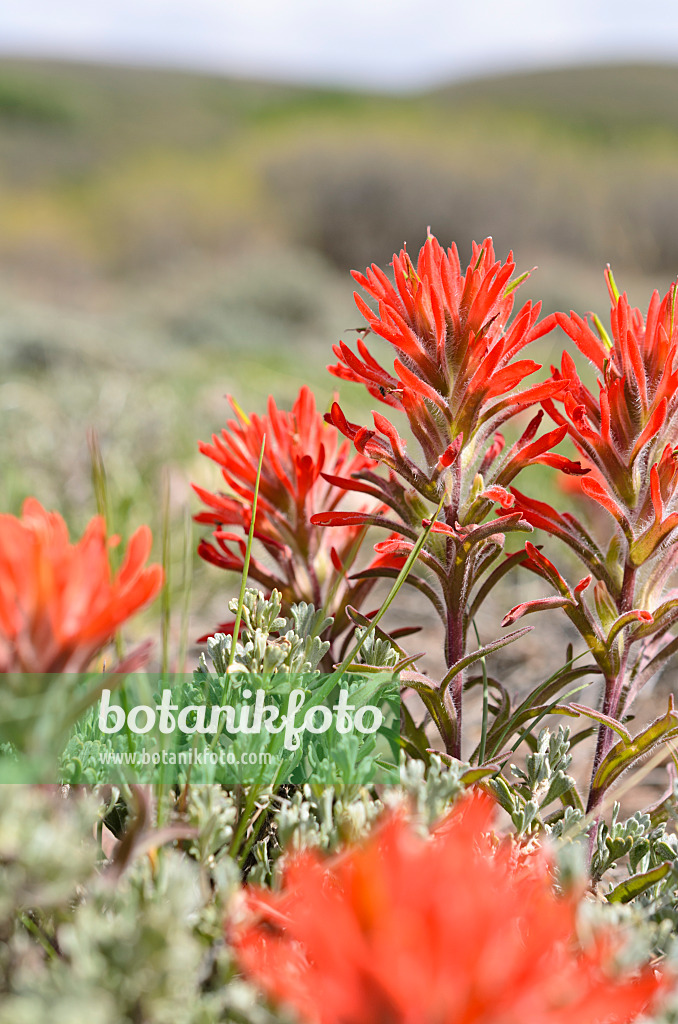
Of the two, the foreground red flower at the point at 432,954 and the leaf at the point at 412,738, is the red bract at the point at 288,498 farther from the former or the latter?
the foreground red flower at the point at 432,954

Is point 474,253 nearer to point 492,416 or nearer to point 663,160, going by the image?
point 492,416

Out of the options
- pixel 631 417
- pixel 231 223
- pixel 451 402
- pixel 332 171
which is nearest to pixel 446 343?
pixel 451 402

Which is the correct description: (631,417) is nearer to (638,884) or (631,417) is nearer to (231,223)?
(638,884)

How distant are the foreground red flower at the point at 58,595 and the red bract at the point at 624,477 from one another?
0.34m

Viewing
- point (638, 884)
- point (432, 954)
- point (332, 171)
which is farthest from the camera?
point (332, 171)

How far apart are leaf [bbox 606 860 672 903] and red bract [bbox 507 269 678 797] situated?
141 mm

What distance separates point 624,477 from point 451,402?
163 mm

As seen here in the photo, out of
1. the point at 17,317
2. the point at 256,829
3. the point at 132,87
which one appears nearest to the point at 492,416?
the point at 256,829

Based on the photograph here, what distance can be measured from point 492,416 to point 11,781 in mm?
480

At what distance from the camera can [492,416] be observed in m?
0.70

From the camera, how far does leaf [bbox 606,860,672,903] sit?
1.91 feet

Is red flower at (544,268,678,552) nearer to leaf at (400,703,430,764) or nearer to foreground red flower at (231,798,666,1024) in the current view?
leaf at (400,703,430,764)

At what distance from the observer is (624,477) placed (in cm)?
67

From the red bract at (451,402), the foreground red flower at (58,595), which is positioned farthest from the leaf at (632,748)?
the foreground red flower at (58,595)
